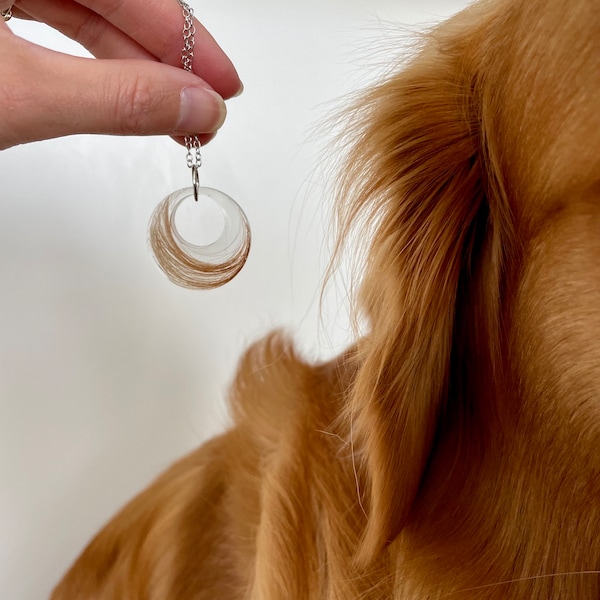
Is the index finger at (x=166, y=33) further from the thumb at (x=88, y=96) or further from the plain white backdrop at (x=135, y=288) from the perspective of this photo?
the plain white backdrop at (x=135, y=288)

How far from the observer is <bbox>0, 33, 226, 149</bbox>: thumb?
59 centimetres

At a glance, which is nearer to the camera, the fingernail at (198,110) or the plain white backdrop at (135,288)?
the fingernail at (198,110)

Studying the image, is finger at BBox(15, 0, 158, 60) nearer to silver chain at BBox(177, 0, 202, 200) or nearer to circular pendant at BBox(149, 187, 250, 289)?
silver chain at BBox(177, 0, 202, 200)

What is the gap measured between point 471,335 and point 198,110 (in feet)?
1.05

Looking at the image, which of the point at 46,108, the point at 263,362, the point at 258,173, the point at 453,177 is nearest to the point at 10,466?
the point at 263,362

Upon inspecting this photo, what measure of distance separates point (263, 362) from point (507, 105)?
0.52 meters

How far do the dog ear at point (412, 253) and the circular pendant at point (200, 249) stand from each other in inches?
5.1

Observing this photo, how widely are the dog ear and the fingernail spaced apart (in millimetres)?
144

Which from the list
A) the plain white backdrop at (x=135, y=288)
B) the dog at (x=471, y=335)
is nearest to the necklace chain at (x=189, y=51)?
the dog at (x=471, y=335)

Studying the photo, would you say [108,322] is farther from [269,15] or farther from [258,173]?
[269,15]

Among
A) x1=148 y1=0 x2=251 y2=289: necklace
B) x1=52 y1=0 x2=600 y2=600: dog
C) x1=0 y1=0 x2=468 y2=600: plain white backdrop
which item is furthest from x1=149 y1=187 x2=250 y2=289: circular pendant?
x1=0 y1=0 x2=468 y2=600: plain white backdrop

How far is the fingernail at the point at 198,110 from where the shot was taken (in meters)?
0.64

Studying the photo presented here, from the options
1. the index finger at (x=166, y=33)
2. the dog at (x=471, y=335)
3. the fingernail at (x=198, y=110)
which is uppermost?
the index finger at (x=166, y=33)

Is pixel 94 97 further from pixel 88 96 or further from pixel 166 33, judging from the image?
pixel 166 33
